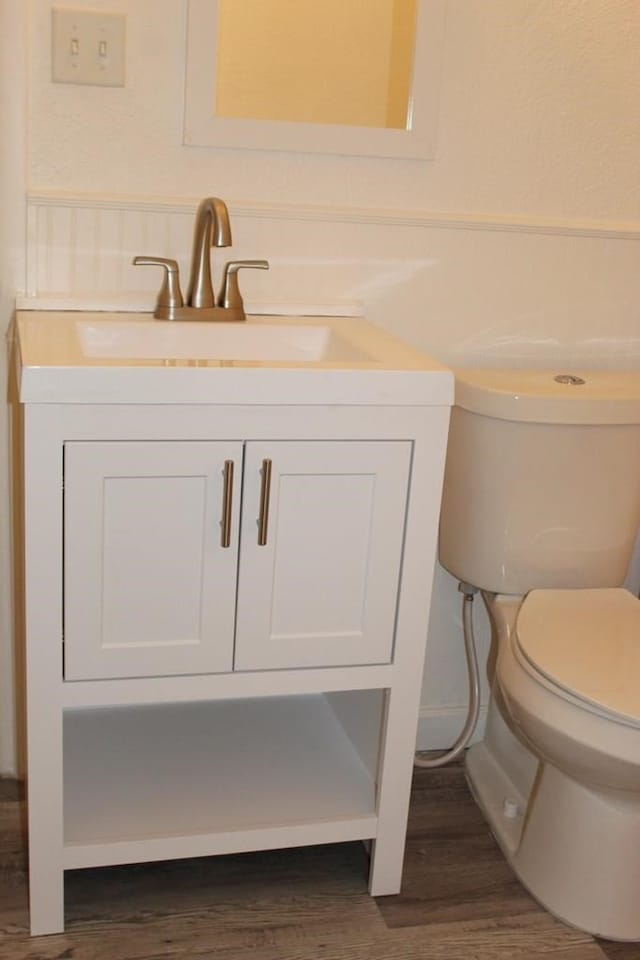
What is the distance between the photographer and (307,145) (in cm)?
176

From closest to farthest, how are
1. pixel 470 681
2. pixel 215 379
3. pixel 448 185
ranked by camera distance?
pixel 215 379
pixel 448 185
pixel 470 681

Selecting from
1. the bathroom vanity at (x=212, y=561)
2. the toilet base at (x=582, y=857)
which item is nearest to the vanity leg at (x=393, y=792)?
the bathroom vanity at (x=212, y=561)

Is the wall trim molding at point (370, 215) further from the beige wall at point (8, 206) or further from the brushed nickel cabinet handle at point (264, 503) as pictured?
the brushed nickel cabinet handle at point (264, 503)

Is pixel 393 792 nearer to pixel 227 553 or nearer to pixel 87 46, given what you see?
pixel 227 553

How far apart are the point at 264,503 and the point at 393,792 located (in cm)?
54

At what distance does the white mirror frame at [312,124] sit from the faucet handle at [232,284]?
7.8 inches

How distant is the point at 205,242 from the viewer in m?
1.67

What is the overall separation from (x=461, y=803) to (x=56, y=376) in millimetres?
1158

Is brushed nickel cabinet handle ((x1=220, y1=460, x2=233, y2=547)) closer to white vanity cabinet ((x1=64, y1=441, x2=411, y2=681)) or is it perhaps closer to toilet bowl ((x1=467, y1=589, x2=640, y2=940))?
white vanity cabinet ((x1=64, y1=441, x2=411, y2=681))

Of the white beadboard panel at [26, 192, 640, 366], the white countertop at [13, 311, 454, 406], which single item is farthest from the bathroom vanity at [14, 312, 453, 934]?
the white beadboard panel at [26, 192, 640, 366]

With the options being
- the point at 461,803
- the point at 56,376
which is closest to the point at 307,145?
the point at 56,376

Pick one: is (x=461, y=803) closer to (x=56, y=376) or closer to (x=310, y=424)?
(x=310, y=424)

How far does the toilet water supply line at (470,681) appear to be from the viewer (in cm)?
197

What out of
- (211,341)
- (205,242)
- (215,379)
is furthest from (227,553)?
(205,242)
